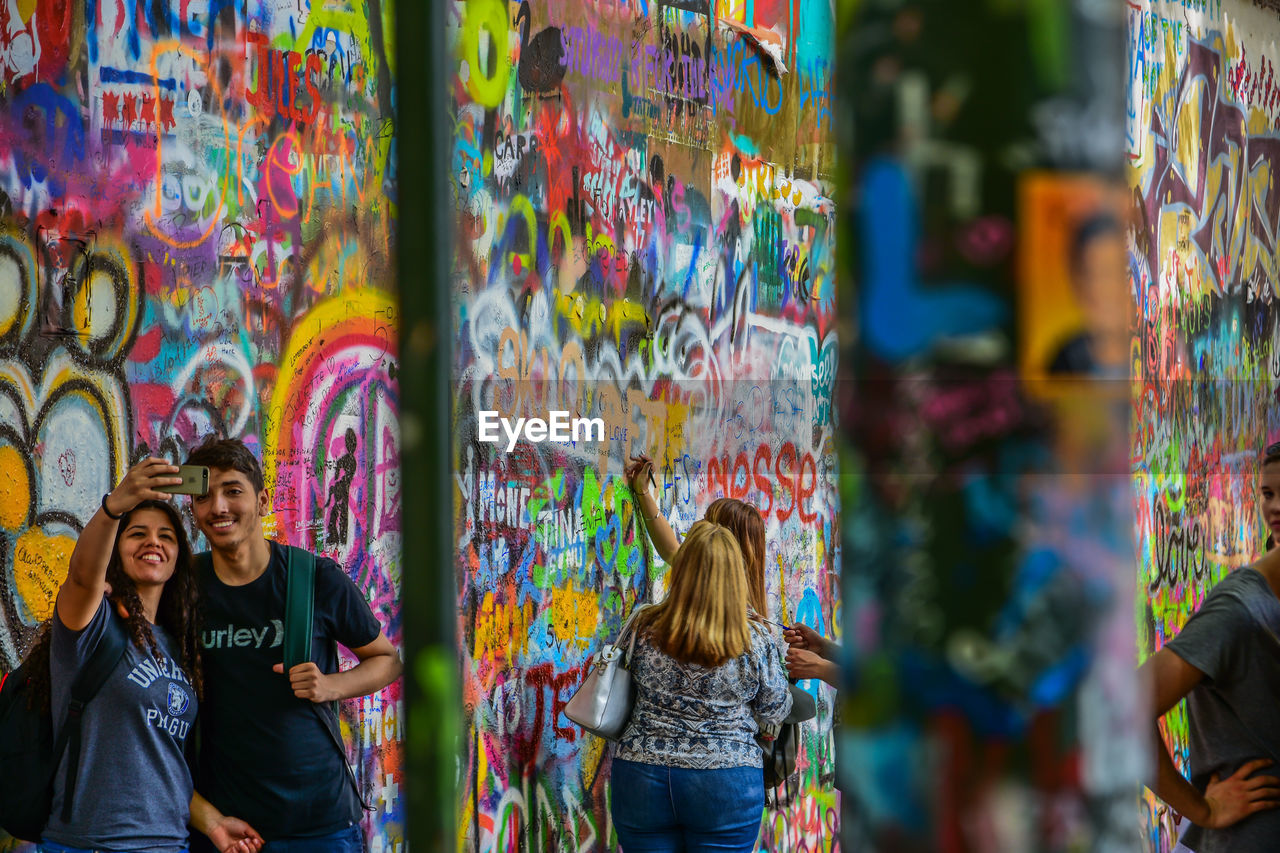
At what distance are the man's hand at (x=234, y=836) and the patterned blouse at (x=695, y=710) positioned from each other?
1418 mm

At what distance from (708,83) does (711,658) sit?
3462 mm

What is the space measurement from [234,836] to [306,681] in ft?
1.54

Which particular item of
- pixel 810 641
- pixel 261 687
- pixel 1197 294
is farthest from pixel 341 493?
pixel 1197 294

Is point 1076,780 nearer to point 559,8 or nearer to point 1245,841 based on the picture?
Result: point 1245,841

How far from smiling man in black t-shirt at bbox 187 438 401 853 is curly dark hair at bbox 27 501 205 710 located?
0.24 ft

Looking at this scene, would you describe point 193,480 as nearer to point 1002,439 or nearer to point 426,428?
point 426,428

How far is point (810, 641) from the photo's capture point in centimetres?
500

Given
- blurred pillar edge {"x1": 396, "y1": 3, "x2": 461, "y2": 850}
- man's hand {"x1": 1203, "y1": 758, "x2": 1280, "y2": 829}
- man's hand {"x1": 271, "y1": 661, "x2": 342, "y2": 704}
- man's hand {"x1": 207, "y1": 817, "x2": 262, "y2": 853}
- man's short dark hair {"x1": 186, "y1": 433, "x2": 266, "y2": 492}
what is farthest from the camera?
man's short dark hair {"x1": 186, "y1": 433, "x2": 266, "y2": 492}

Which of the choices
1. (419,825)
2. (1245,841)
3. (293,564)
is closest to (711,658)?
(293,564)

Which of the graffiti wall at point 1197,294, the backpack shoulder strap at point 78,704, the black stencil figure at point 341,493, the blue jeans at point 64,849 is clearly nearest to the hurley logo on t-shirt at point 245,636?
the backpack shoulder strap at point 78,704

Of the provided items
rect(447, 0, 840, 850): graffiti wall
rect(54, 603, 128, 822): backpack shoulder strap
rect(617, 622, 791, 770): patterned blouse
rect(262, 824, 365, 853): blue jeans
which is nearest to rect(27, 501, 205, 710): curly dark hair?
rect(54, 603, 128, 822): backpack shoulder strap

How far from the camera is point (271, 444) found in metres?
5.02

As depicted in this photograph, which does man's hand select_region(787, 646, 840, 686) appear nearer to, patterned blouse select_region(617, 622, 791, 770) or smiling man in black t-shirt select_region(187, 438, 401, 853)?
patterned blouse select_region(617, 622, 791, 770)

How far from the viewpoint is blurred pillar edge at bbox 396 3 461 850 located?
48.6 inches
